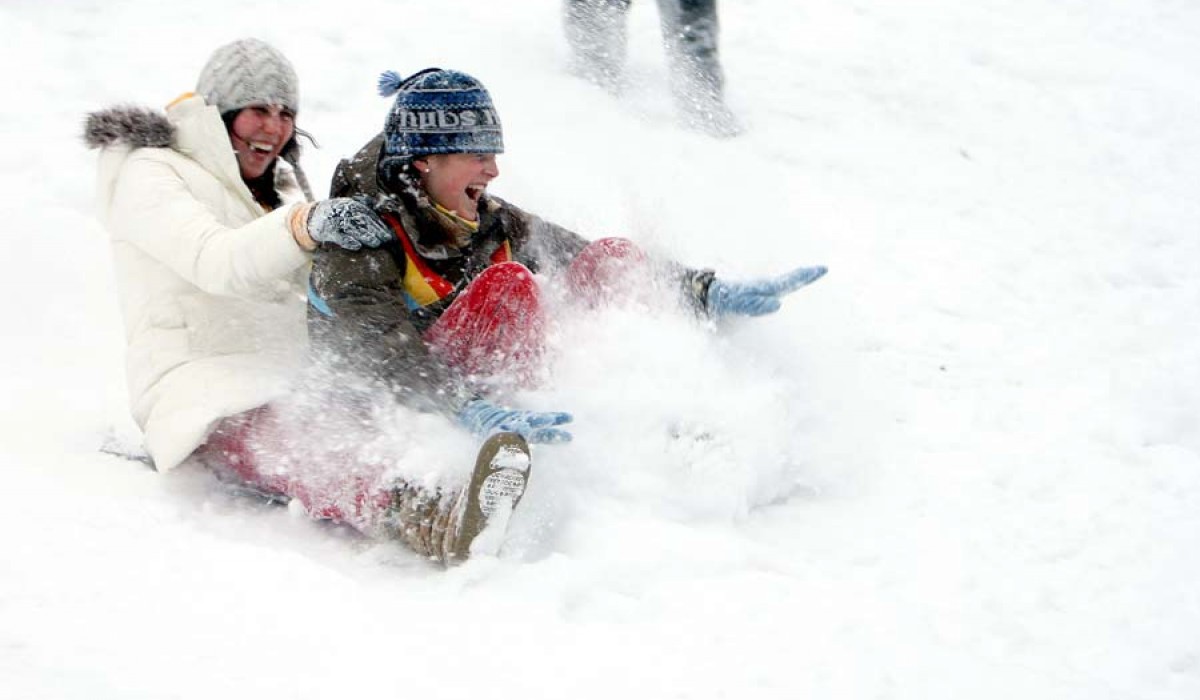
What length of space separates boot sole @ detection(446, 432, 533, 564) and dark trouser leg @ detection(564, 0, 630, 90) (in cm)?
350

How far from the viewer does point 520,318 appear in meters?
2.61

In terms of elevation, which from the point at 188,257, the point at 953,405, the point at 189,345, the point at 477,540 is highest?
the point at 188,257

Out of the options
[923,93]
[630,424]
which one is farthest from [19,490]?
[923,93]

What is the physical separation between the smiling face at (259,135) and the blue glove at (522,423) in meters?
0.96

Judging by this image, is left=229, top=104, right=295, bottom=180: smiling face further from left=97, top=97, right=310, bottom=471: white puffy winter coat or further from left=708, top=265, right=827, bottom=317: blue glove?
left=708, top=265, right=827, bottom=317: blue glove

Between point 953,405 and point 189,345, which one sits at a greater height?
point 189,345

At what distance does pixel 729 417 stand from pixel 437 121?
1007 mm

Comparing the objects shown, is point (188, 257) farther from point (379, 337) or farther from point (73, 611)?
point (73, 611)

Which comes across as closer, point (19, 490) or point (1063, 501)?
point (19, 490)

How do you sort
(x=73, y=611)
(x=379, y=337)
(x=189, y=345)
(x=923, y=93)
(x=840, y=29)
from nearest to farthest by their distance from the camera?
(x=73, y=611) < (x=379, y=337) < (x=189, y=345) < (x=923, y=93) < (x=840, y=29)

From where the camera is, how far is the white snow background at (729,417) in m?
1.99

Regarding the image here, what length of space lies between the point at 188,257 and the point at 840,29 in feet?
15.6

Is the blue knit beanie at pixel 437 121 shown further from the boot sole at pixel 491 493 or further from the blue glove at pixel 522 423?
the boot sole at pixel 491 493

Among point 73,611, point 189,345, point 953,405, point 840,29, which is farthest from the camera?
point 840,29
